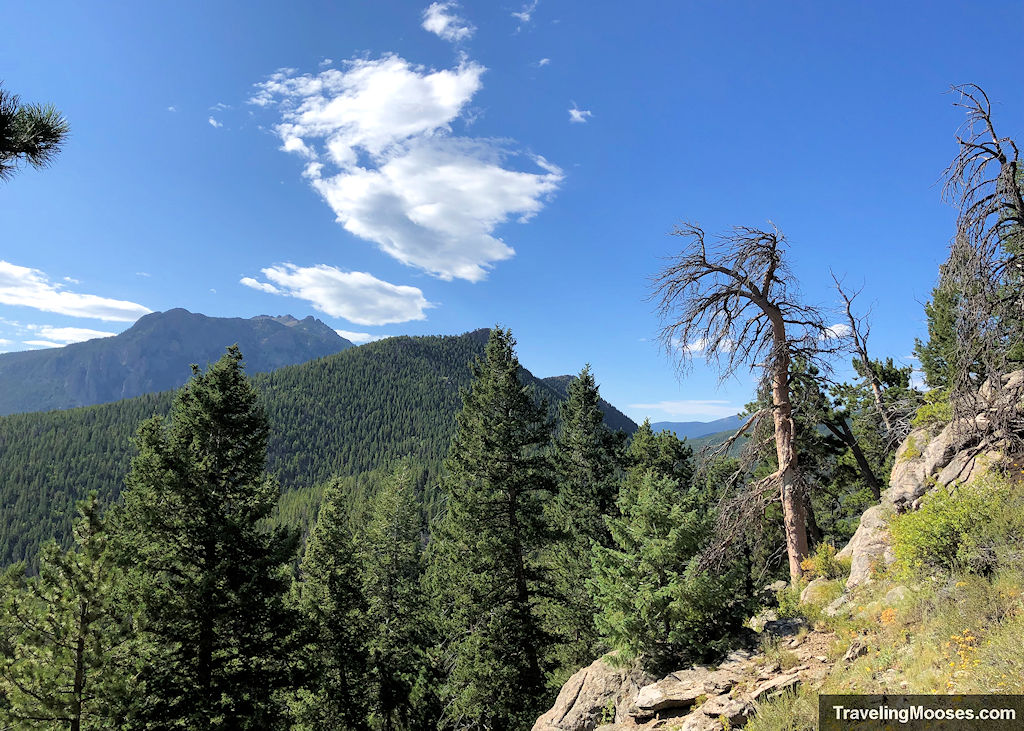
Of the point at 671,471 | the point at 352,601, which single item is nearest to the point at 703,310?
the point at 671,471

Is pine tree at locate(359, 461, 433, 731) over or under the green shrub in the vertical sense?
under

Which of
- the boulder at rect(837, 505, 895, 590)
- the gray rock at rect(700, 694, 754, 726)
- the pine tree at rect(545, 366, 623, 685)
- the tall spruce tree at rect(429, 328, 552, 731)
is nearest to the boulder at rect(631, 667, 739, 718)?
the gray rock at rect(700, 694, 754, 726)

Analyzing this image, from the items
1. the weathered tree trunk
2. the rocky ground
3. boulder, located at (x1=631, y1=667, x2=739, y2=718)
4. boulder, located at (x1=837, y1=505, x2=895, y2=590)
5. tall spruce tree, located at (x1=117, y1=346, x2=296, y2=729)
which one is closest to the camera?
the rocky ground

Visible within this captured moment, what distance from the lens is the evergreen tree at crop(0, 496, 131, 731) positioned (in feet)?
32.1

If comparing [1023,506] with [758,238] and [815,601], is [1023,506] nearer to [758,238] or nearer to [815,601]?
[815,601]

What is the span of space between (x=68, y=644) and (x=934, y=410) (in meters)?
18.9

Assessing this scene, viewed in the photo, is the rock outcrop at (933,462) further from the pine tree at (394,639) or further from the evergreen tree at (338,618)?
the pine tree at (394,639)

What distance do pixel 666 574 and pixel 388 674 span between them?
21298mm

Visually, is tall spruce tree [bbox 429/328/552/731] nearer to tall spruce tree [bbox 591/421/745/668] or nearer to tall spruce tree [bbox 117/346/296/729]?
tall spruce tree [bbox 117/346/296/729]

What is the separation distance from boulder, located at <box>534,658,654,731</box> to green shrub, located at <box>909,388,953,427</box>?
7.69 metres

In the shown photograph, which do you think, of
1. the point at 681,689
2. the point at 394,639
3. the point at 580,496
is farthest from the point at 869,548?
the point at 394,639

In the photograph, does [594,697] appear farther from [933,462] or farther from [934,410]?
[934,410]

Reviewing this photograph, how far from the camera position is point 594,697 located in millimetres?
9688

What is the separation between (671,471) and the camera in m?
23.0
